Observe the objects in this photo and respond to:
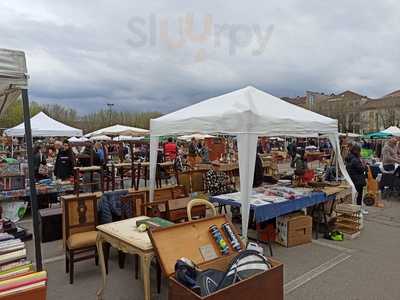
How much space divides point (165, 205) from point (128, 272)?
3.92 ft

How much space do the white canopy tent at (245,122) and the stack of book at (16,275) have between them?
2.98 meters

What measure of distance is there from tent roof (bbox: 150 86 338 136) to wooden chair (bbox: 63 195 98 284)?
6.90 ft

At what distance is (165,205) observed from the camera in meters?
4.89

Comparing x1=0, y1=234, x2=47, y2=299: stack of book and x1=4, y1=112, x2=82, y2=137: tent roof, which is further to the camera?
x1=4, y1=112, x2=82, y2=137: tent roof

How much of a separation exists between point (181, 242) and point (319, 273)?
2173 mm

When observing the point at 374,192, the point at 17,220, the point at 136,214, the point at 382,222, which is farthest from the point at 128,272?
the point at 374,192

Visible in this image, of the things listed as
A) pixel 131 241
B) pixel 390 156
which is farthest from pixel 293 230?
pixel 390 156

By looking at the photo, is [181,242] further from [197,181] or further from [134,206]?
[197,181]

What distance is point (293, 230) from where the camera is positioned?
502cm

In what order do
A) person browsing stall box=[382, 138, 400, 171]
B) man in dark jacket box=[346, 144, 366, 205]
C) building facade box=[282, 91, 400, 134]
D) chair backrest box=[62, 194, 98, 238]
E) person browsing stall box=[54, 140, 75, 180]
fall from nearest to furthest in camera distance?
chair backrest box=[62, 194, 98, 238] < man in dark jacket box=[346, 144, 366, 205] < person browsing stall box=[54, 140, 75, 180] < person browsing stall box=[382, 138, 400, 171] < building facade box=[282, 91, 400, 134]

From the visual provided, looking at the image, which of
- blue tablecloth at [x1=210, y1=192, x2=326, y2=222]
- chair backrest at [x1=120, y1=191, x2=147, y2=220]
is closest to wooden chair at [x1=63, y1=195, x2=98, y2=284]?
chair backrest at [x1=120, y1=191, x2=147, y2=220]

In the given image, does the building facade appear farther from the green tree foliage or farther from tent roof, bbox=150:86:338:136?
tent roof, bbox=150:86:338:136

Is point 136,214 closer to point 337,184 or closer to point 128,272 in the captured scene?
point 128,272

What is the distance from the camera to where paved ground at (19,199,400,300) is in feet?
11.3
